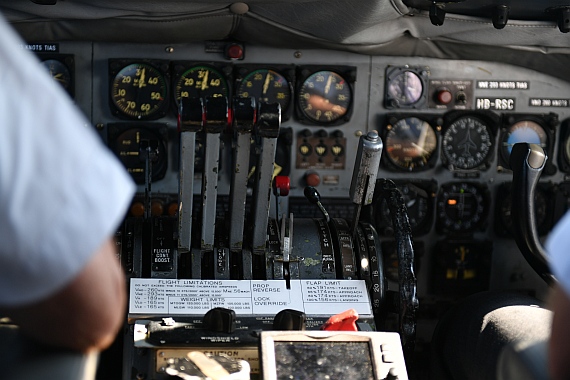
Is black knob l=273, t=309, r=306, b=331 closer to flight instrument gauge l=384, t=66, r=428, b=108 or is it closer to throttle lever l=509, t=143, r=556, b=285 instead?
throttle lever l=509, t=143, r=556, b=285

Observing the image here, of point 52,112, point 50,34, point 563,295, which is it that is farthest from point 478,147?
point 52,112

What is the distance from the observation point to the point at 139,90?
4.53 metres

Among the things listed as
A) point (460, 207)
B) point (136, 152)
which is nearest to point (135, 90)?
point (136, 152)

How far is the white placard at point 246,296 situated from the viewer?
3.39m

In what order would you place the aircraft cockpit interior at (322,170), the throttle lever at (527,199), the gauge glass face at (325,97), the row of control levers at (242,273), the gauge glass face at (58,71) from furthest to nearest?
1. the gauge glass face at (325,97)
2. the gauge glass face at (58,71)
3. the throttle lever at (527,199)
4. the aircraft cockpit interior at (322,170)
5. the row of control levers at (242,273)

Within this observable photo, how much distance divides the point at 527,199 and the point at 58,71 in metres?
2.37

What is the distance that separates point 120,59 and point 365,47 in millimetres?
1238

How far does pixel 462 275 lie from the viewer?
4941 millimetres

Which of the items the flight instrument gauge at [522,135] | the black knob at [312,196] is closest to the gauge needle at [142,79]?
the black knob at [312,196]

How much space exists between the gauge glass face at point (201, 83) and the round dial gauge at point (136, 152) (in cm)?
24

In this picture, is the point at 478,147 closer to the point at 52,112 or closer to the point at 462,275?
the point at 462,275

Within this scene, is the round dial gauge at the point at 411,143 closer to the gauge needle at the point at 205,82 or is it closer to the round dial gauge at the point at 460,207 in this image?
the round dial gauge at the point at 460,207

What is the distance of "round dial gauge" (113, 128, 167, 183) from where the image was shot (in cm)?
455

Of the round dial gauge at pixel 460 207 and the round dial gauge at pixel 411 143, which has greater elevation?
the round dial gauge at pixel 411 143
